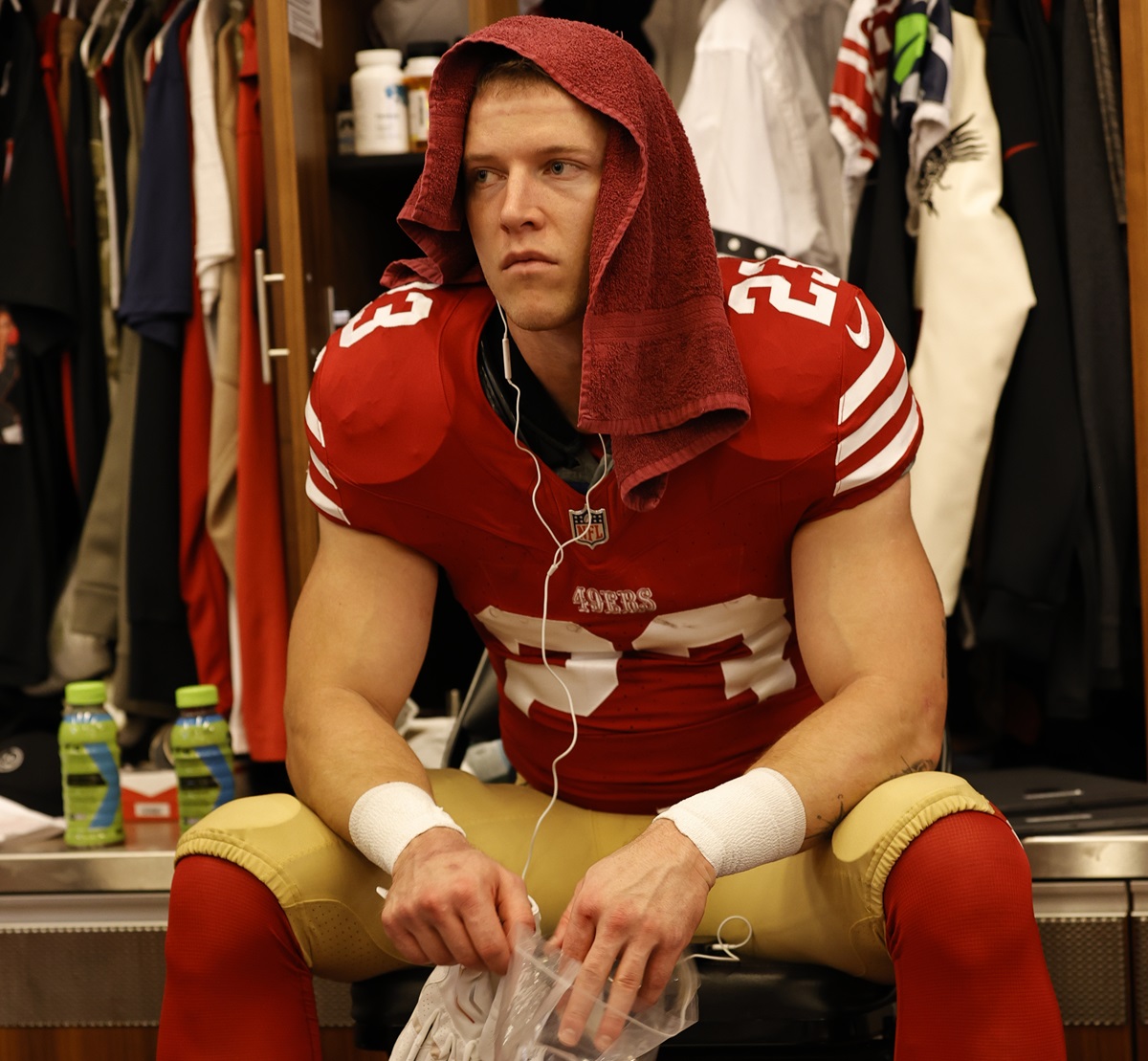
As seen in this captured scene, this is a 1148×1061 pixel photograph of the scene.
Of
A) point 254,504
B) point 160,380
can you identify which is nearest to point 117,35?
point 160,380

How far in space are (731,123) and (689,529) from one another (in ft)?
2.81

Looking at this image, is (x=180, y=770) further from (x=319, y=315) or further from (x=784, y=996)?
(x=784, y=996)

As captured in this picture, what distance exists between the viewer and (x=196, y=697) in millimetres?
1969

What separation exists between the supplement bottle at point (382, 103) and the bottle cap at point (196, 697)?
84 centimetres

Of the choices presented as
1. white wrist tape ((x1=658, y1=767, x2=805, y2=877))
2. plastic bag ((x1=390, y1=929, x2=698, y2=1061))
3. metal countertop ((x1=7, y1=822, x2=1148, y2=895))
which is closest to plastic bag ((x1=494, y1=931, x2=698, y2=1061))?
plastic bag ((x1=390, y1=929, x2=698, y2=1061))

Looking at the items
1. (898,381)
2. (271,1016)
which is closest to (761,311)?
(898,381)

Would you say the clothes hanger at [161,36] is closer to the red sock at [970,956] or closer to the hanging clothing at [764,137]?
the hanging clothing at [764,137]

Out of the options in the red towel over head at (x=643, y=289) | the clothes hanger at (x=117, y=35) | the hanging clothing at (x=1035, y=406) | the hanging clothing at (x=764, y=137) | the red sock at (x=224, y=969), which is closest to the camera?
the red sock at (x=224, y=969)

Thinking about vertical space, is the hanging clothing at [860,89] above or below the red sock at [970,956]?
above

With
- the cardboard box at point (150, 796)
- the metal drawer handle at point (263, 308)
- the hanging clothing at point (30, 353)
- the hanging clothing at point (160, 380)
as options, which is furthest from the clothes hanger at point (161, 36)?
the cardboard box at point (150, 796)

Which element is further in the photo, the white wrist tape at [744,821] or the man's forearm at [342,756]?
the man's forearm at [342,756]

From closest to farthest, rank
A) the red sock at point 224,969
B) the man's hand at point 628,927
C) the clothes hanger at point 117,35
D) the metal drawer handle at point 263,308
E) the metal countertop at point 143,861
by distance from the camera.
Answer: the man's hand at point 628,927
the red sock at point 224,969
the metal countertop at point 143,861
the metal drawer handle at point 263,308
the clothes hanger at point 117,35

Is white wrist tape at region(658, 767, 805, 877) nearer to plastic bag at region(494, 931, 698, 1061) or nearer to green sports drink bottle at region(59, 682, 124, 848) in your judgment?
plastic bag at region(494, 931, 698, 1061)

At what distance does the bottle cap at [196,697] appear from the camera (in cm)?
196
